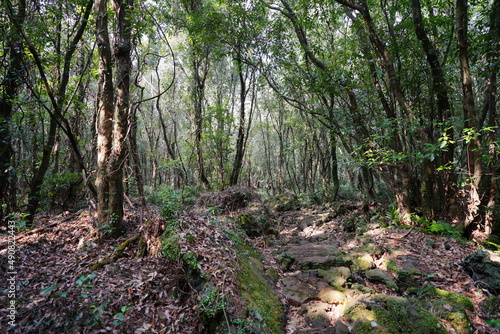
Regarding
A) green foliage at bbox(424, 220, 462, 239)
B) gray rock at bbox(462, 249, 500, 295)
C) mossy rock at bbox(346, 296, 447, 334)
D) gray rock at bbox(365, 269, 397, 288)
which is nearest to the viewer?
mossy rock at bbox(346, 296, 447, 334)

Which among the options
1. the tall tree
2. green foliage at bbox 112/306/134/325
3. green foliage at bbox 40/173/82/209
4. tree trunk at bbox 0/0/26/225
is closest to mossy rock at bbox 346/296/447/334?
green foliage at bbox 112/306/134/325

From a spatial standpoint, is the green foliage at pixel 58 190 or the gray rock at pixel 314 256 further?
the green foliage at pixel 58 190

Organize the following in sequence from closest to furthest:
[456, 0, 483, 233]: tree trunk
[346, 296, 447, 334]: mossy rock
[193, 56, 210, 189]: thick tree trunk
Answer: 1. [346, 296, 447, 334]: mossy rock
2. [456, 0, 483, 233]: tree trunk
3. [193, 56, 210, 189]: thick tree trunk

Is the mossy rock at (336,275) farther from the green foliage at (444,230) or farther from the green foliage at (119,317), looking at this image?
the green foliage at (444,230)

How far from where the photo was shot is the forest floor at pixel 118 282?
3.34 metres

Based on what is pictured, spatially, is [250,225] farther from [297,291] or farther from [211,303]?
[211,303]

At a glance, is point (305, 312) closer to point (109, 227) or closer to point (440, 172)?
point (109, 227)

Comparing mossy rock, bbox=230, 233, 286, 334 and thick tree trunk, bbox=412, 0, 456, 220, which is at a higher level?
thick tree trunk, bbox=412, 0, 456, 220

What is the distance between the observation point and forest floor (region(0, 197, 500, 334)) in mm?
3338

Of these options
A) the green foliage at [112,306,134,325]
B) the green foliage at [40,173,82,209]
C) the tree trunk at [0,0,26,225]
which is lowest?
the green foliage at [112,306,134,325]

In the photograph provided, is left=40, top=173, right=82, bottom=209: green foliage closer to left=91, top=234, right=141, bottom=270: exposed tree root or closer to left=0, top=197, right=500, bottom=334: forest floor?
left=0, top=197, right=500, bottom=334: forest floor

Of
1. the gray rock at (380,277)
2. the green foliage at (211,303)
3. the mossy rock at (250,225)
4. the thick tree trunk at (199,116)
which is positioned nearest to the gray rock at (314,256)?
the gray rock at (380,277)

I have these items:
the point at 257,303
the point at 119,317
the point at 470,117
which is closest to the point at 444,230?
the point at 470,117

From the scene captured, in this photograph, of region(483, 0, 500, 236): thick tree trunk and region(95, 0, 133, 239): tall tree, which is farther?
region(483, 0, 500, 236): thick tree trunk
